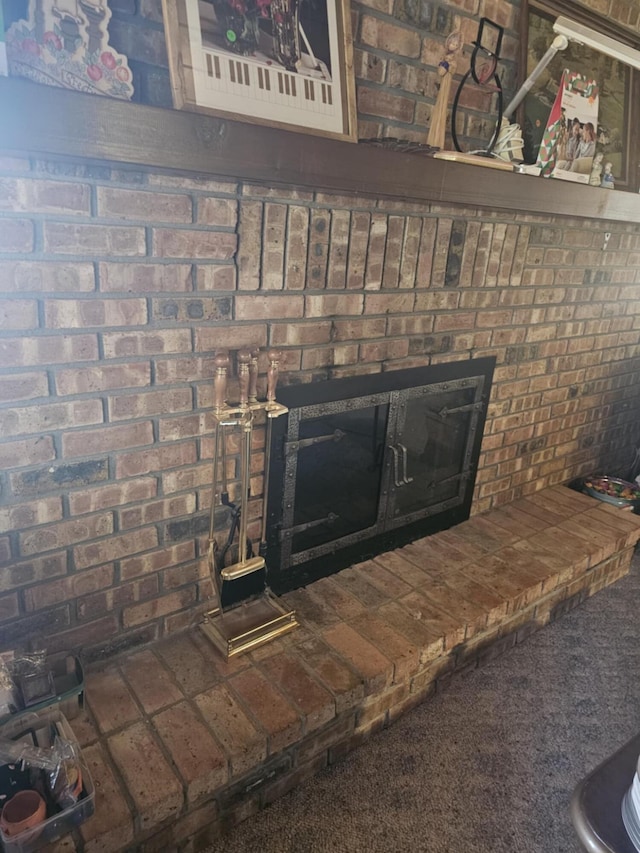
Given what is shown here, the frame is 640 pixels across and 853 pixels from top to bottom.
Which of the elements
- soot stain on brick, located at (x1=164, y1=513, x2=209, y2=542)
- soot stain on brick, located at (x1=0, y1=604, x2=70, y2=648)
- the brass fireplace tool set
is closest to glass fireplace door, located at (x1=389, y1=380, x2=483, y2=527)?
the brass fireplace tool set

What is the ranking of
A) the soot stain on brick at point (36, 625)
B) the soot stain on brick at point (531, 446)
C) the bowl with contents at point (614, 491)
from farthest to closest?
the bowl with contents at point (614, 491) < the soot stain on brick at point (531, 446) < the soot stain on brick at point (36, 625)

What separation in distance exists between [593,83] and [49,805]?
258cm

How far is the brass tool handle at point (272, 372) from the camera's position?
1441 millimetres

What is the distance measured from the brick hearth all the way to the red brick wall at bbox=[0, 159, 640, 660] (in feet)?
0.64

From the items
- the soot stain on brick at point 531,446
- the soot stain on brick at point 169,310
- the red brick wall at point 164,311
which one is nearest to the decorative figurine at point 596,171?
the red brick wall at point 164,311

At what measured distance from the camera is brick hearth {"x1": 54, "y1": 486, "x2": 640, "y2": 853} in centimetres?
122

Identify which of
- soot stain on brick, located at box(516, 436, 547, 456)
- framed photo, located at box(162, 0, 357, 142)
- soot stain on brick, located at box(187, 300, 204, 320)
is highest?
framed photo, located at box(162, 0, 357, 142)

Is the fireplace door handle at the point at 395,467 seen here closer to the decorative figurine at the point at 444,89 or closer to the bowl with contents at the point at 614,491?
the decorative figurine at the point at 444,89

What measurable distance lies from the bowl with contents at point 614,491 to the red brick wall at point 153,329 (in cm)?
117

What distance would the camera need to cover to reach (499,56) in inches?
69.9

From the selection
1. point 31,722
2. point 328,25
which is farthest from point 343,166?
point 31,722

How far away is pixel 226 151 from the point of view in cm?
120

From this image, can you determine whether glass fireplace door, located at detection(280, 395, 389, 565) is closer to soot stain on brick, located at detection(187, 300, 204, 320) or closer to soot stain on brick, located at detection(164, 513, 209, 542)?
soot stain on brick, located at detection(164, 513, 209, 542)

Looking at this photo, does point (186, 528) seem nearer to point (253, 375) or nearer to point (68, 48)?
point (253, 375)
